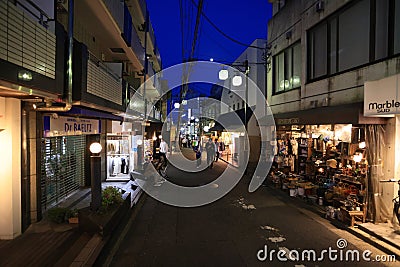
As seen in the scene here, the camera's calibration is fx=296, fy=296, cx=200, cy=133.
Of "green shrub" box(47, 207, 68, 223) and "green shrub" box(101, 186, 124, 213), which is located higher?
"green shrub" box(101, 186, 124, 213)

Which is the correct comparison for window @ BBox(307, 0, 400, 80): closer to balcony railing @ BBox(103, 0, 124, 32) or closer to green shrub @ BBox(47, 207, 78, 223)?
balcony railing @ BBox(103, 0, 124, 32)

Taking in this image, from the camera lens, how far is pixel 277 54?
20094mm

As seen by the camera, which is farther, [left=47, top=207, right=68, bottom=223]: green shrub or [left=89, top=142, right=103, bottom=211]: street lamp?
[left=47, top=207, right=68, bottom=223]: green shrub

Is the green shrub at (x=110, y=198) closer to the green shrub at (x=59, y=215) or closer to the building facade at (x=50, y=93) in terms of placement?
the green shrub at (x=59, y=215)

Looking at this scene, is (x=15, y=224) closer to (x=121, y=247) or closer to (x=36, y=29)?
(x=121, y=247)

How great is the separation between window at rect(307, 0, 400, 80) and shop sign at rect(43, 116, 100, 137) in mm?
Result: 11447

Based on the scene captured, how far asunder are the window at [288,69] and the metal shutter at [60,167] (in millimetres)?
12494

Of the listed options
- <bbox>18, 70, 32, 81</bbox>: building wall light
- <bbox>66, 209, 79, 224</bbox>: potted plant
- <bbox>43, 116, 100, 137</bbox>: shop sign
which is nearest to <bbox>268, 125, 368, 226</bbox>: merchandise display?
<bbox>66, 209, 79, 224</bbox>: potted plant

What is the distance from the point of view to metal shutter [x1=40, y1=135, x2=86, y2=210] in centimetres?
1077

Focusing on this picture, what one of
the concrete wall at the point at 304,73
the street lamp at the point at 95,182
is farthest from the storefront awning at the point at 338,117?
the street lamp at the point at 95,182

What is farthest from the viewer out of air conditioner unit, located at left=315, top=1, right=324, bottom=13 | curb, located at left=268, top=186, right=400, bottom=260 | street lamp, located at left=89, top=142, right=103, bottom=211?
air conditioner unit, located at left=315, top=1, right=324, bottom=13

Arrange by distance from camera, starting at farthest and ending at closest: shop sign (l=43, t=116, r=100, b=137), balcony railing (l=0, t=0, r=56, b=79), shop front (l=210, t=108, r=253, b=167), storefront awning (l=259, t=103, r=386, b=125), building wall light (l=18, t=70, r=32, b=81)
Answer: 1. shop front (l=210, t=108, r=253, b=167)
2. shop sign (l=43, t=116, r=100, b=137)
3. storefront awning (l=259, t=103, r=386, b=125)
4. building wall light (l=18, t=70, r=32, b=81)
5. balcony railing (l=0, t=0, r=56, b=79)

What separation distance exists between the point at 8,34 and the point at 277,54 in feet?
57.8

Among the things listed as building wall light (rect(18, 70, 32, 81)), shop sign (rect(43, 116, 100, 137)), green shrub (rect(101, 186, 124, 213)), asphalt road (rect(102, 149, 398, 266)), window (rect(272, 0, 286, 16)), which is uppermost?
window (rect(272, 0, 286, 16))
